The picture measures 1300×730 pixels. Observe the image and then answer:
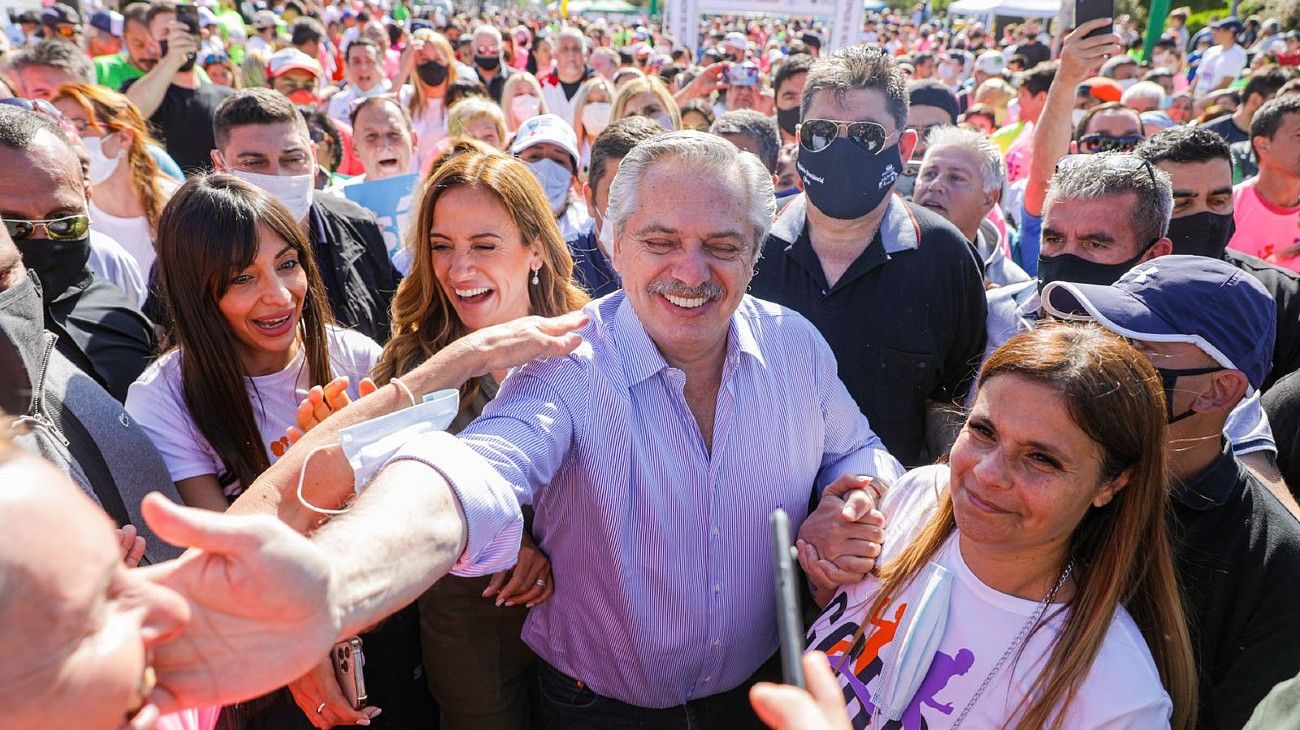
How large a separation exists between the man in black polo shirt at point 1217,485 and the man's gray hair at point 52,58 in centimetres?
634

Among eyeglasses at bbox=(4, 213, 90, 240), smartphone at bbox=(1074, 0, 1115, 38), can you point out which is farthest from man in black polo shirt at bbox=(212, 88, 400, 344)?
smartphone at bbox=(1074, 0, 1115, 38)

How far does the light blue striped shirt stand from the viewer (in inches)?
75.4

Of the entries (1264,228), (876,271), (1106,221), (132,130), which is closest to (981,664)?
(876,271)

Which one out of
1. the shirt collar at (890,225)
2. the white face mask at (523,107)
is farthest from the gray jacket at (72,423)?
the white face mask at (523,107)

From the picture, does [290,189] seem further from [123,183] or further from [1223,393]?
[1223,393]

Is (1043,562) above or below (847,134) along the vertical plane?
below

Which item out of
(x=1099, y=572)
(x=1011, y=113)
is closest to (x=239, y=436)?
(x=1099, y=572)

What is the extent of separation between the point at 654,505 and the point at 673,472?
0.30ft

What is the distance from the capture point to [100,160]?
4152mm

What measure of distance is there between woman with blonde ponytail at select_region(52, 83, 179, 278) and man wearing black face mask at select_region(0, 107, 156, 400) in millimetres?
1401

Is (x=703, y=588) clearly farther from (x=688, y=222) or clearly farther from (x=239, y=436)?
(x=239, y=436)

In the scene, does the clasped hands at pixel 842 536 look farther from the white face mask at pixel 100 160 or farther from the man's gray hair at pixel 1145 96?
the man's gray hair at pixel 1145 96

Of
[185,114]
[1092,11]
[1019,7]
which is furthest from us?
[1019,7]

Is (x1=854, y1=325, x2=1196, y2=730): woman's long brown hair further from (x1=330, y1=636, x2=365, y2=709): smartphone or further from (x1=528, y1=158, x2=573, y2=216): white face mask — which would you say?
(x1=528, y1=158, x2=573, y2=216): white face mask
